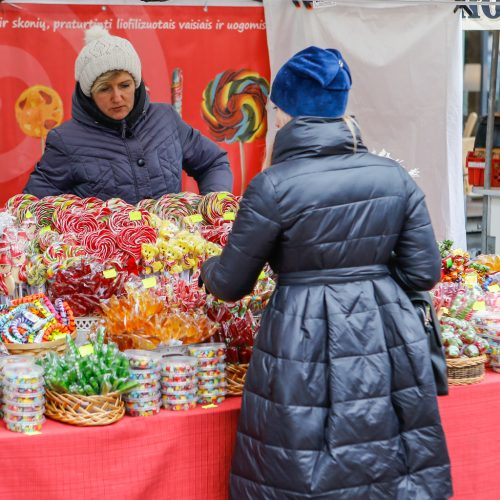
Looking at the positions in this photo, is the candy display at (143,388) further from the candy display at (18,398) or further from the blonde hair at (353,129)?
the blonde hair at (353,129)

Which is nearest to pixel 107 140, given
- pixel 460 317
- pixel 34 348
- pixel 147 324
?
pixel 147 324

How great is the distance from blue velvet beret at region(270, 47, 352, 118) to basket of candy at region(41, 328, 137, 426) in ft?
3.02

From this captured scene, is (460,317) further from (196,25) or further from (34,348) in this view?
(196,25)

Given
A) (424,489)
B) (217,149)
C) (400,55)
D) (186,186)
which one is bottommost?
(424,489)

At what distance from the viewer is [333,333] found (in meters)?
2.35

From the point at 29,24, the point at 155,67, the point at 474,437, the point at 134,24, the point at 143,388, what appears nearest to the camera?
the point at 143,388

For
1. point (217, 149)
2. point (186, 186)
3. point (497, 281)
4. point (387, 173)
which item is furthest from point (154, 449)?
point (186, 186)

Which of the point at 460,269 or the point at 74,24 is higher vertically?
the point at 74,24

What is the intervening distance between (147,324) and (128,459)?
47 cm

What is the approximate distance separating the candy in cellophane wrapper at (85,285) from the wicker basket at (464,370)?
121 cm

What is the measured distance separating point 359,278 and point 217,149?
2.38 meters

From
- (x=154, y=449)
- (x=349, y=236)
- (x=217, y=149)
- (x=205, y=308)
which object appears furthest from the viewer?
(x=217, y=149)

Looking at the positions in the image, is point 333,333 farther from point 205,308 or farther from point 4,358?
point 4,358

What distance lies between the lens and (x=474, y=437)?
2965 millimetres
